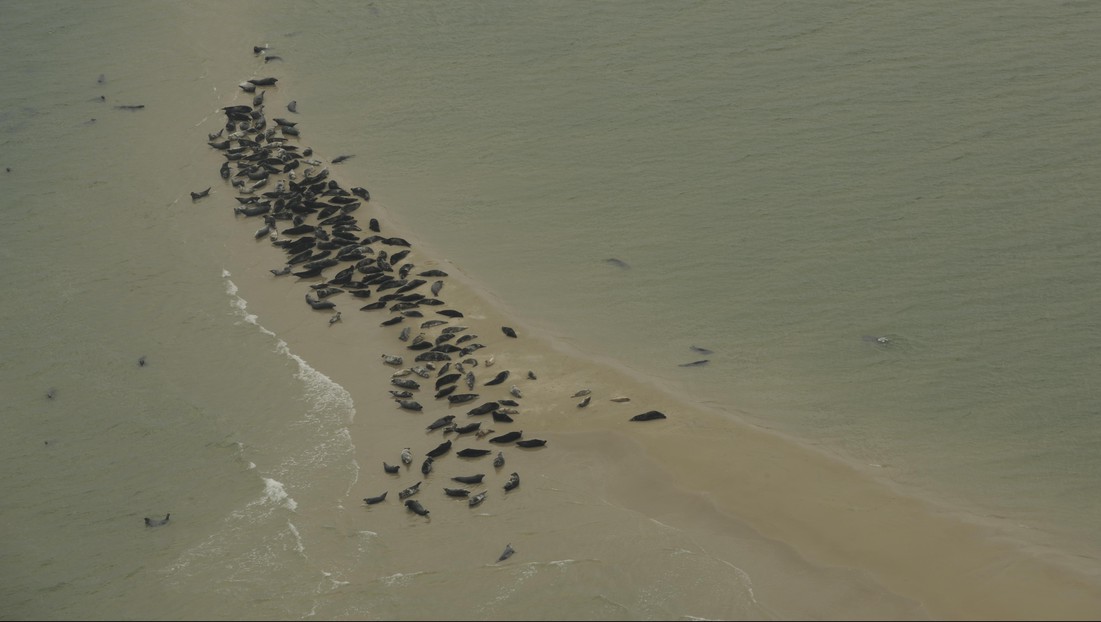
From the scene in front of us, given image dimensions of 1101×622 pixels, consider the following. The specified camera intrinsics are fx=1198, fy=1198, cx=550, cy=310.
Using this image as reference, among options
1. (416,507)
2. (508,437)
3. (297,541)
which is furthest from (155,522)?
(508,437)

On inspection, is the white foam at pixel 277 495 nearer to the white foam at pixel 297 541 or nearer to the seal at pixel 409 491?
the white foam at pixel 297 541

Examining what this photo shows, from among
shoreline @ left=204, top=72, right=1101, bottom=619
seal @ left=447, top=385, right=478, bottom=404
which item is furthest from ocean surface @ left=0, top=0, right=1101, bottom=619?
seal @ left=447, top=385, right=478, bottom=404

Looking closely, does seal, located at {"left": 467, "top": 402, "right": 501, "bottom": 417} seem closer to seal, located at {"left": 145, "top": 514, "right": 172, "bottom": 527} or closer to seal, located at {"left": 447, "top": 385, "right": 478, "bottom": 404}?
seal, located at {"left": 447, "top": 385, "right": 478, "bottom": 404}

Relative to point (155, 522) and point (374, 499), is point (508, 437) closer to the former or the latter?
point (374, 499)

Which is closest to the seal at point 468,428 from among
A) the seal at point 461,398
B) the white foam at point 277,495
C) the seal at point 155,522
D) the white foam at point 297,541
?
the seal at point 461,398

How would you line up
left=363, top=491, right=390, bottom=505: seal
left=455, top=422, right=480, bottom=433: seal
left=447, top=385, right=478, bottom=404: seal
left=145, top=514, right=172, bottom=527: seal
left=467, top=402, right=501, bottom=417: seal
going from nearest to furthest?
left=363, top=491, right=390, bottom=505: seal < left=145, top=514, right=172, bottom=527: seal < left=455, top=422, right=480, bottom=433: seal < left=467, top=402, right=501, bottom=417: seal < left=447, top=385, right=478, bottom=404: seal

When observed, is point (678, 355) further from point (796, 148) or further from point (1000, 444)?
point (796, 148)
